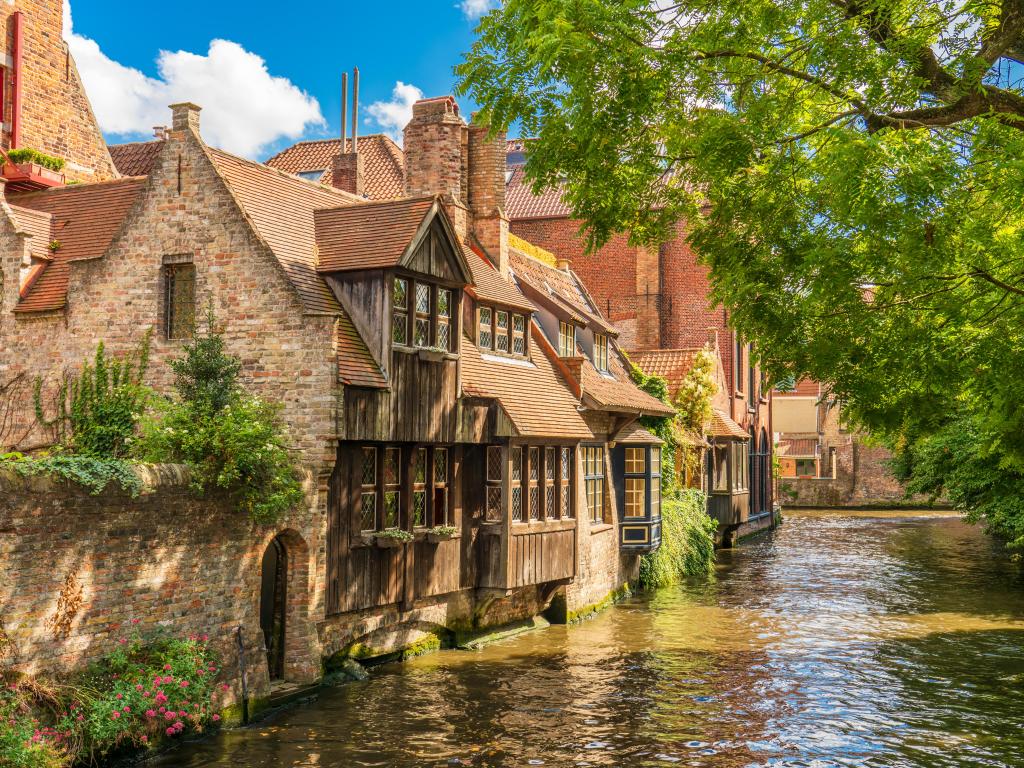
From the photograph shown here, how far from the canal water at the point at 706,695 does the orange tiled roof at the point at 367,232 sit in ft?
20.3

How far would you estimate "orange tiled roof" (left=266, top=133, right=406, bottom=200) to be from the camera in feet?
121

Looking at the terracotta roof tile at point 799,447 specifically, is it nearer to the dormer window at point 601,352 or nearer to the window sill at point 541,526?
the dormer window at point 601,352

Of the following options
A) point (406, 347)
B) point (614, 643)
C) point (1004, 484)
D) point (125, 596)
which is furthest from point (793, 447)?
point (125, 596)

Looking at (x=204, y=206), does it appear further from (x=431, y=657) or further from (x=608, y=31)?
(x=608, y=31)

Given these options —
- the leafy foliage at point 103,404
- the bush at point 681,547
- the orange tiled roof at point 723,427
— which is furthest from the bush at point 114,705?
the orange tiled roof at point 723,427

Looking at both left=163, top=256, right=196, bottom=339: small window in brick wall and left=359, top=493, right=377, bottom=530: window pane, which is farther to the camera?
left=163, top=256, right=196, bottom=339: small window in brick wall

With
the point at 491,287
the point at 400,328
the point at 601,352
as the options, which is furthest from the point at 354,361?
the point at 601,352

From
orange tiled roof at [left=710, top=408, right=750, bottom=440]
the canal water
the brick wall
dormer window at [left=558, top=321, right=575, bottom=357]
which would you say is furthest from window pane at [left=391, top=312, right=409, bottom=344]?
orange tiled roof at [left=710, top=408, right=750, bottom=440]

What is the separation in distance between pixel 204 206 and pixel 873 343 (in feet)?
33.9

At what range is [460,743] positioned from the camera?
1272 cm

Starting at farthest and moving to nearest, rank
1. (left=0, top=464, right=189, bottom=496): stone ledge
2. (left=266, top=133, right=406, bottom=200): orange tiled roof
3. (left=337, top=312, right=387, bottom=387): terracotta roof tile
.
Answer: (left=266, top=133, right=406, bottom=200): orange tiled roof < (left=337, top=312, right=387, bottom=387): terracotta roof tile < (left=0, top=464, right=189, bottom=496): stone ledge

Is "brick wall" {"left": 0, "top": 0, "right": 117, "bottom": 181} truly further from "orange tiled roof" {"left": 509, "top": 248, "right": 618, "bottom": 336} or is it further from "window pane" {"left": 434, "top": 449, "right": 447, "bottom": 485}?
"window pane" {"left": 434, "top": 449, "right": 447, "bottom": 485}

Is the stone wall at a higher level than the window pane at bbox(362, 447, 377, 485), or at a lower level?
lower

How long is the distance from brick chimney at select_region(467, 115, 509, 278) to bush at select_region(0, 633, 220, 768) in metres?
12.0
